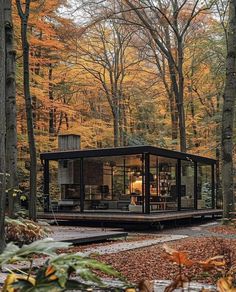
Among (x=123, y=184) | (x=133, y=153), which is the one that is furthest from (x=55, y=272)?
A: (x=123, y=184)

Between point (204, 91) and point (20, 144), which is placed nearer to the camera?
point (20, 144)

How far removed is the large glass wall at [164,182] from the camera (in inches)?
637

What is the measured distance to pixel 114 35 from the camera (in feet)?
78.9

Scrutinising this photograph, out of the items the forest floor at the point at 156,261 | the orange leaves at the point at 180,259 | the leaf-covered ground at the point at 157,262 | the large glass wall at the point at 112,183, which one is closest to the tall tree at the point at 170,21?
the large glass wall at the point at 112,183

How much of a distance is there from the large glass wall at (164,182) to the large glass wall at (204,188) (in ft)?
5.90

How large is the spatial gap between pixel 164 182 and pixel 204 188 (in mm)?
6963

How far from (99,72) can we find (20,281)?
22.5 metres

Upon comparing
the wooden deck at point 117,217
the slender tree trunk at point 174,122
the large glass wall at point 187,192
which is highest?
the slender tree trunk at point 174,122

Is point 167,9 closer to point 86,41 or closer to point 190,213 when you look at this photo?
point 86,41

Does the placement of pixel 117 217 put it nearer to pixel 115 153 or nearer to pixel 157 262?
pixel 115 153

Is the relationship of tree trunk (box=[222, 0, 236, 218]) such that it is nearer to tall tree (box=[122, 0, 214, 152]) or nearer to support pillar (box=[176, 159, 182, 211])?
support pillar (box=[176, 159, 182, 211])

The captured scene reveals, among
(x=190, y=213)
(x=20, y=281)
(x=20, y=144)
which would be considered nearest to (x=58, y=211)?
(x=20, y=144)

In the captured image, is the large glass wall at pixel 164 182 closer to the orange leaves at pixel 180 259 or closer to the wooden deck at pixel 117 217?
the wooden deck at pixel 117 217

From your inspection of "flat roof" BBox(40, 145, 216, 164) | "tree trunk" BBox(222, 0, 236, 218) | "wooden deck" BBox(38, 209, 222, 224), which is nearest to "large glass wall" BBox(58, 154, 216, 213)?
"flat roof" BBox(40, 145, 216, 164)
